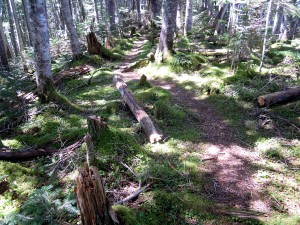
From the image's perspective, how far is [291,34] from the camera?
24656mm

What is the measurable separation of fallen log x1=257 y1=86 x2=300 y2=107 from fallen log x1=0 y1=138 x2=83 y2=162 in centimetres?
568

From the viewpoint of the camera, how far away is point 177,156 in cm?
568

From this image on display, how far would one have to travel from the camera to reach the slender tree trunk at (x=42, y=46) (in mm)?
7160

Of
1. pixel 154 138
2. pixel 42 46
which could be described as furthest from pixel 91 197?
pixel 42 46

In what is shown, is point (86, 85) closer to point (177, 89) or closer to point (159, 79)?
point (159, 79)

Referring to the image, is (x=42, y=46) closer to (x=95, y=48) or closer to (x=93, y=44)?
(x=93, y=44)

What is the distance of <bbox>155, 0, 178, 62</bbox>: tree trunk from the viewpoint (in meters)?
11.1

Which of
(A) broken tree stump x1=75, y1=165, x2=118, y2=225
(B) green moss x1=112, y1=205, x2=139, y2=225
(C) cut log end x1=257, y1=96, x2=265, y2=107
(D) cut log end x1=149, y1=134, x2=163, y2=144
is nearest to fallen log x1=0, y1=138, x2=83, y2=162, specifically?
(D) cut log end x1=149, y1=134, x2=163, y2=144

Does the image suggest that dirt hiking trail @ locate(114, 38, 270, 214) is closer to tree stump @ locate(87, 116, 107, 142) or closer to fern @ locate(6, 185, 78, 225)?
tree stump @ locate(87, 116, 107, 142)

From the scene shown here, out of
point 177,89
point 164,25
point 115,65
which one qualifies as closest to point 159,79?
point 177,89

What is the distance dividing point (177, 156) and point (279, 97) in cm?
426

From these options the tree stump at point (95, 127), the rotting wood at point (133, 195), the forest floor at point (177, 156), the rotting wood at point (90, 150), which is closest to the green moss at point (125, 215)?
the forest floor at point (177, 156)

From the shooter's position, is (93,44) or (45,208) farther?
(93,44)

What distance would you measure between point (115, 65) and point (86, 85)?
358cm
